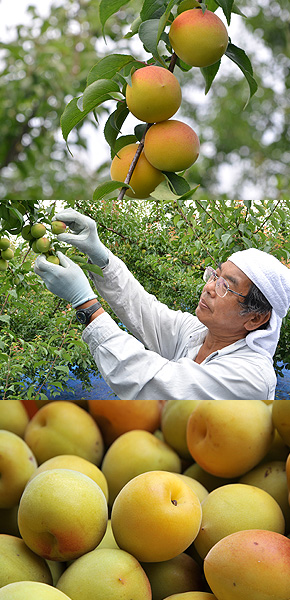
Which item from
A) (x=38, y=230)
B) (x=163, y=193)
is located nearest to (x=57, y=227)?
(x=38, y=230)

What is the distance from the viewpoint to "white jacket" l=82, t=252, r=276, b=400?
634 millimetres

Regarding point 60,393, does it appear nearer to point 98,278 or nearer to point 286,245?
point 98,278

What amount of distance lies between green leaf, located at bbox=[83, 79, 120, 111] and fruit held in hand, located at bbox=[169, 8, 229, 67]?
3.1 inches

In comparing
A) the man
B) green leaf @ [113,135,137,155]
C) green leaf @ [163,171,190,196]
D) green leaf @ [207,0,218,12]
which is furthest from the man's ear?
green leaf @ [207,0,218,12]

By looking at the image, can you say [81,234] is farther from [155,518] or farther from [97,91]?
[155,518]

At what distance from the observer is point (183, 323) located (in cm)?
66

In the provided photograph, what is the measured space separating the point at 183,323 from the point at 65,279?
150mm

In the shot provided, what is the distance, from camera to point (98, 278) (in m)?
0.66

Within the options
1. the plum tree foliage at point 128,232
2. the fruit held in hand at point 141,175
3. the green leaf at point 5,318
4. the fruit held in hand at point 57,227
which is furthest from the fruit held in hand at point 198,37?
the green leaf at point 5,318

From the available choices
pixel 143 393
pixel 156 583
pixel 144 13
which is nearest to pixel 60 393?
pixel 143 393

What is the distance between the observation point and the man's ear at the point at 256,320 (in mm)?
660

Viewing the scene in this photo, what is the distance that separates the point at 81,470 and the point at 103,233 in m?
0.26

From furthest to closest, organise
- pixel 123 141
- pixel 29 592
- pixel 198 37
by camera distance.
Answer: pixel 123 141 → pixel 198 37 → pixel 29 592

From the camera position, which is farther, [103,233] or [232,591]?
[103,233]
